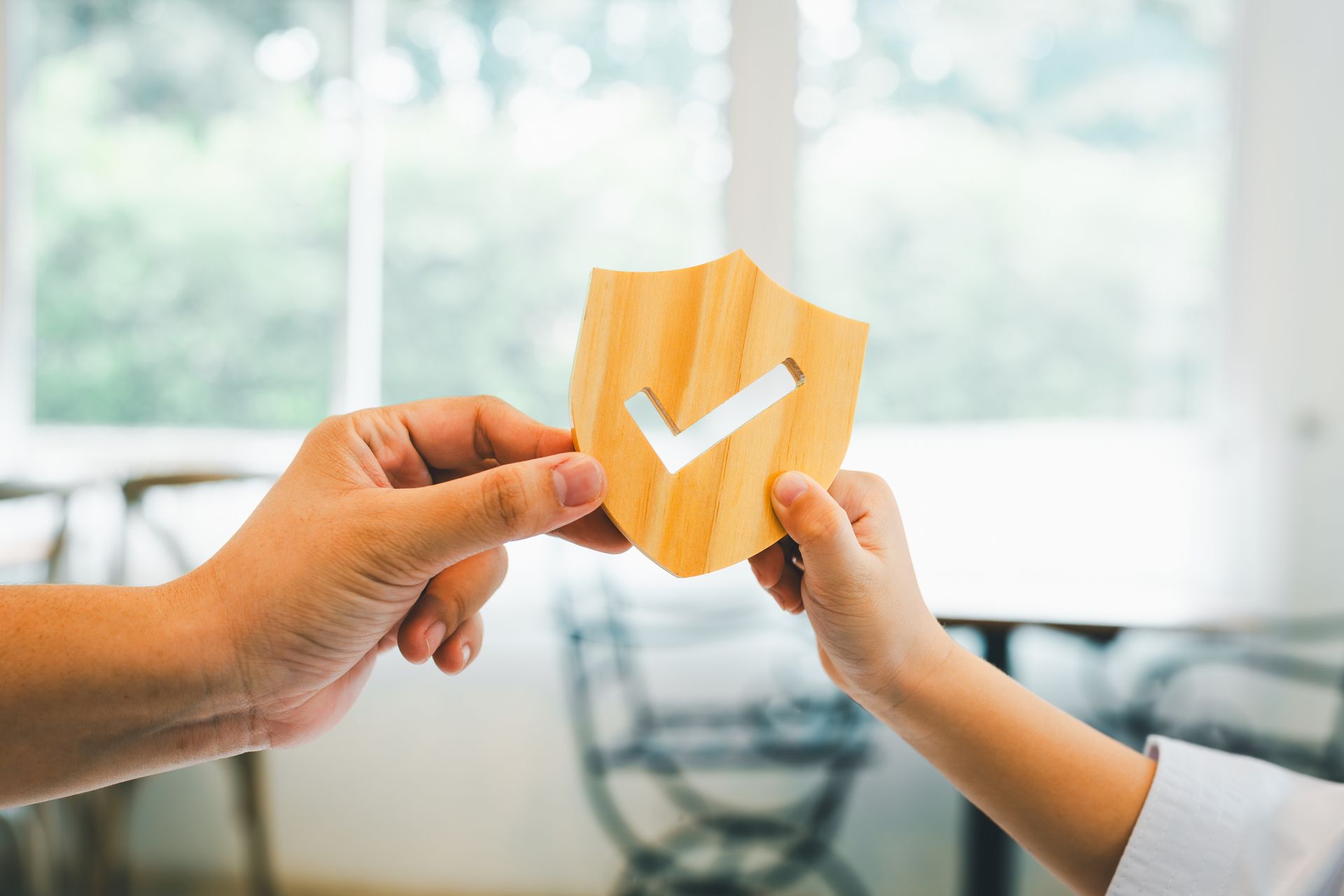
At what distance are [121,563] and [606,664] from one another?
113cm

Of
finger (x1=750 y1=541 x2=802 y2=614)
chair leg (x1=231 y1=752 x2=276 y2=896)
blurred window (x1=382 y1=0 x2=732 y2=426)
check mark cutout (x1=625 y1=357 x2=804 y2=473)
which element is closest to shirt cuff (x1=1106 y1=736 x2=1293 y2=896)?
finger (x1=750 y1=541 x2=802 y2=614)

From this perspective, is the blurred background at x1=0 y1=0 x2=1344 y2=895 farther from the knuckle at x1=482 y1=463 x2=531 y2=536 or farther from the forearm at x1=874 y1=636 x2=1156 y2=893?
the knuckle at x1=482 y1=463 x2=531 y2=536

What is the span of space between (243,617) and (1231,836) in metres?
0.73

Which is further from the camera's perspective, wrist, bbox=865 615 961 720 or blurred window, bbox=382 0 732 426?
blurred window, bbox=382 0 732 426

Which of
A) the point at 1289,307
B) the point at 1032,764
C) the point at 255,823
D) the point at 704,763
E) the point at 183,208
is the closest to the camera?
the point at 1032,764

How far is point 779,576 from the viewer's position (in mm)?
725

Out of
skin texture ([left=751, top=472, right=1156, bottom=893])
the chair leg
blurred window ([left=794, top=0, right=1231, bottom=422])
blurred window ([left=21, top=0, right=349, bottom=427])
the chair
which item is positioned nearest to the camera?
skin texture ([left=751, top=472, right=1156, bottom=893])

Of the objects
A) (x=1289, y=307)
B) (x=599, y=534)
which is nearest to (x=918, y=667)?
(x=599, y=534)

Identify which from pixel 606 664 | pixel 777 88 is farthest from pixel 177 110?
pixel 606 664

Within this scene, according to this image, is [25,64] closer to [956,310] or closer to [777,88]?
[777,88]

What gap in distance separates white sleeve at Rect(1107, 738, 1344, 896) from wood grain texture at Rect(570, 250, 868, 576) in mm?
356

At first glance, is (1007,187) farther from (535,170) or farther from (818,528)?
(818,528)

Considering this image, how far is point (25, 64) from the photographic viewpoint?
7.49 feet

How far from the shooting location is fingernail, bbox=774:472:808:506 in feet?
2.02
